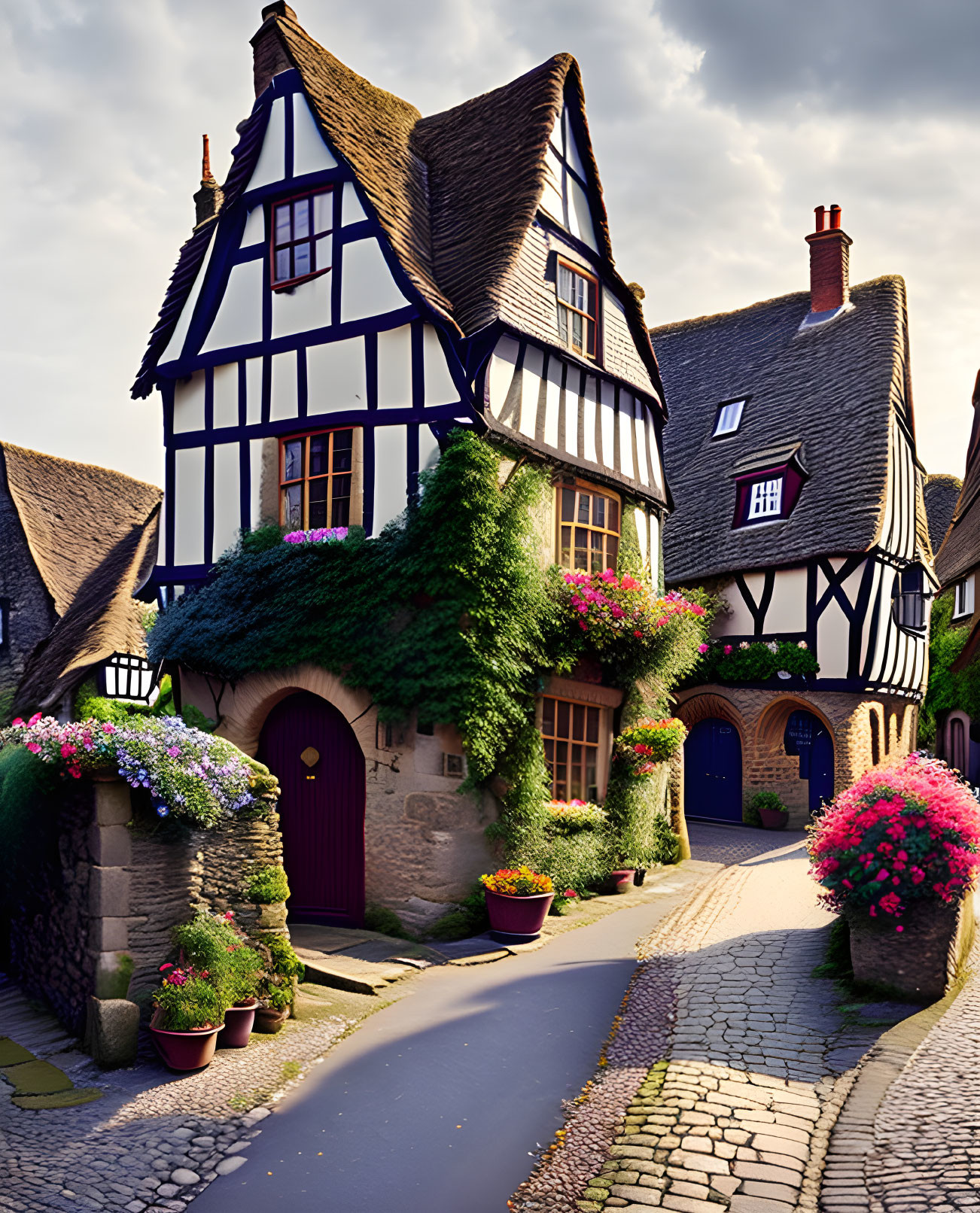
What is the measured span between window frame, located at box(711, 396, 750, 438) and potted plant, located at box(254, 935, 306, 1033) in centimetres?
1692

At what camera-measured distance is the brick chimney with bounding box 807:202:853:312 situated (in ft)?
71.9

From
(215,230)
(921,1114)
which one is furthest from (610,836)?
(215,230)

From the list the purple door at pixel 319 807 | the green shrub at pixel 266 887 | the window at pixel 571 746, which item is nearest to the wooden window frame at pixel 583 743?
the window at pixel 571 746

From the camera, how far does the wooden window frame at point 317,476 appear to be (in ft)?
36.8

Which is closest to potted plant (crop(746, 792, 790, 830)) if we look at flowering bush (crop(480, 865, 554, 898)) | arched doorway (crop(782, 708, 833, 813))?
arched doorway (crop(782, 708, 833, 813))

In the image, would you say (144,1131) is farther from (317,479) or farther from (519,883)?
(317,479)

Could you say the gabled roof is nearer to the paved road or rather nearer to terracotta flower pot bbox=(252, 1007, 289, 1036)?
the paved road

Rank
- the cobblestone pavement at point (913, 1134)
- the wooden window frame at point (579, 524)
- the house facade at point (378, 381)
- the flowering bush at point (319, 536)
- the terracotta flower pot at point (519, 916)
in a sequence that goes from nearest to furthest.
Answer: the cobblestone pavement at point (913, 1134) < the terracotta flower pot at point (519, 916) < the house facade at point (378, 381) < the flowering bush at point (319, 536) < the wooden window frame at point (579, 524)

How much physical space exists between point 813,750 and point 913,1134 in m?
13.8

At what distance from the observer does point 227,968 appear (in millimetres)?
7215

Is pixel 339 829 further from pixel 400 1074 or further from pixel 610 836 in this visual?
pixel 400 1074

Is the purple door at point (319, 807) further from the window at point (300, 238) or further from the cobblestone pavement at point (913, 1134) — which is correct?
the cobblestone pavement at point (913, 1134)

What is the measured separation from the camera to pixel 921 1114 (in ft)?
17.8

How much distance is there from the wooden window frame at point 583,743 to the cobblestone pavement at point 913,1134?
5.69 metres
